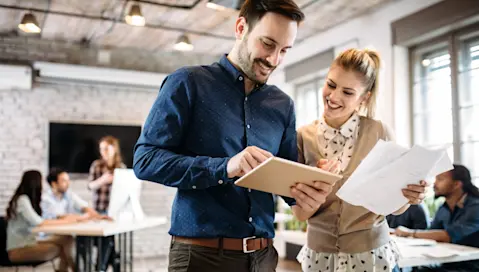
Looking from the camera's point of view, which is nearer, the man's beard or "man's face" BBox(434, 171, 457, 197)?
the man's beard

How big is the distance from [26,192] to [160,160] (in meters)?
3.70

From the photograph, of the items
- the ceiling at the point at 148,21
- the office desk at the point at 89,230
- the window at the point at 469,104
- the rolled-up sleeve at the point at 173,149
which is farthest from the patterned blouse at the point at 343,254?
the ceiling at the point at 148,21

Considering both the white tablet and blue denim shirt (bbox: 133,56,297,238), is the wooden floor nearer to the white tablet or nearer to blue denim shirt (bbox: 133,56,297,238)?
blue denim shirt (bbox: 133,56,297,238)

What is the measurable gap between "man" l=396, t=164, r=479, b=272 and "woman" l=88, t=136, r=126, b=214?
303 cm

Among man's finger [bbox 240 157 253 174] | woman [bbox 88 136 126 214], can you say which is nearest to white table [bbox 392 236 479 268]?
man's finger [bbox 240 157 253 174]

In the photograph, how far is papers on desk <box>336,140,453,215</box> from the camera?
1396 mm

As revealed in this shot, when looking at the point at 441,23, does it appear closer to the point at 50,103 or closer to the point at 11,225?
the point at 11,225

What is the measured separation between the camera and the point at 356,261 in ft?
5.15

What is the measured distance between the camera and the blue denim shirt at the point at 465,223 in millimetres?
3125

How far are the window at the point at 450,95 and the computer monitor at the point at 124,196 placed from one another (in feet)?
8.68

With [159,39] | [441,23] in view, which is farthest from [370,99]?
[159,39]

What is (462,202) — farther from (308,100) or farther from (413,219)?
(308,100)

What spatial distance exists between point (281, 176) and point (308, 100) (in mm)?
5486

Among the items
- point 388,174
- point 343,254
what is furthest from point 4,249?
point 388,174
